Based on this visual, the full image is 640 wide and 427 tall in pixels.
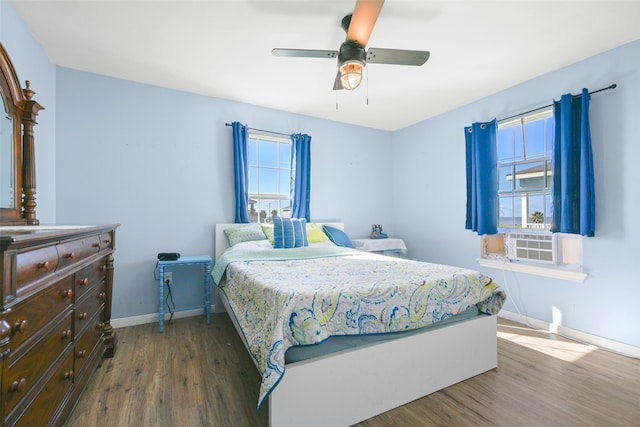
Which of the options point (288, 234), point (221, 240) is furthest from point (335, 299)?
point (221, 240)

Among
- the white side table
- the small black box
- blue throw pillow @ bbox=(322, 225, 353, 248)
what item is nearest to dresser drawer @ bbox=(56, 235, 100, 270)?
the small black box

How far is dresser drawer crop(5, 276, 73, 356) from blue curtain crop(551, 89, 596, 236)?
11.5ft

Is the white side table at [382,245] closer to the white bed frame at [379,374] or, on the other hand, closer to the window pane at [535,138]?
the window pane at [535,138]

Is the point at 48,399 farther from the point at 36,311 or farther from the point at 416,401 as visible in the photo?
the point at 416,401

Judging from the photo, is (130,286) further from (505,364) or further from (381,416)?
(505,364)

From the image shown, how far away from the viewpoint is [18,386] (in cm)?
91

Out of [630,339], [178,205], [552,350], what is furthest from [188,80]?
[630,339]

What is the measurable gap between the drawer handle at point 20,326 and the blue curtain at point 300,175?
285 cm

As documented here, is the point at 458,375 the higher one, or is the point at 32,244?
the point at 32,244

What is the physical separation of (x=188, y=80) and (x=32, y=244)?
8.03ft

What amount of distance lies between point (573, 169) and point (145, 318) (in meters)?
4.28

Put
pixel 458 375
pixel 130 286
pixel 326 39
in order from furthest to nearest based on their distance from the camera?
pixel 130 286 → pixel 326 39 → pixel 458 375

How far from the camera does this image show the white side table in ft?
12.9

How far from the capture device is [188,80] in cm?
288
